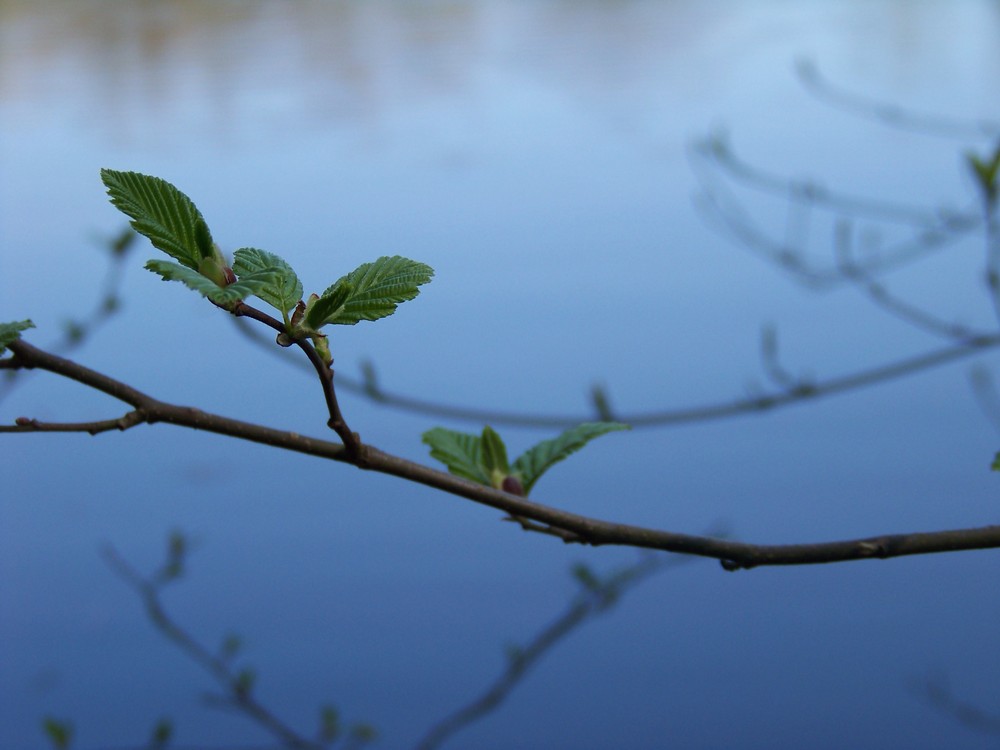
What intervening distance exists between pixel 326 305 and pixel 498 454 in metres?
0.08

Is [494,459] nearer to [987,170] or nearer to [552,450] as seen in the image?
[552,450]

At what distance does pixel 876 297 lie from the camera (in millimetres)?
652

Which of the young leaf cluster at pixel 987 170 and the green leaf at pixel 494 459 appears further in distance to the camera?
the young leaf cluster at pixel 987 170

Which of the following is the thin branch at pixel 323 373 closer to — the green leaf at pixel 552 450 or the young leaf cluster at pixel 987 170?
the green leaf at pixel 552 450

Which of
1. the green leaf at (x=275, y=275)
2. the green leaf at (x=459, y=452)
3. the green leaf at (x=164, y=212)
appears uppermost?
the green leaf at (x=164, y=212)

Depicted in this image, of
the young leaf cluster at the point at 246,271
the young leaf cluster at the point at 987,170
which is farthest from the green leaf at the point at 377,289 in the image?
the young leaf cluster at the point at 987,170

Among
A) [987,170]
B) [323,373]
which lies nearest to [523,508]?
[323,373]

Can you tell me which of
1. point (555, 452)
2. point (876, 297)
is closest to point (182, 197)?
point (555, 452)

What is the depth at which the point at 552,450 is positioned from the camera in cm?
28

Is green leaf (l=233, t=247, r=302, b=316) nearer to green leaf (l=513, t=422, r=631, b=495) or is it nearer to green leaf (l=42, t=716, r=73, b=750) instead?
green leaf (l=513, t=422, r=631, b=495)

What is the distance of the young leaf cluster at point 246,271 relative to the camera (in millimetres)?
203

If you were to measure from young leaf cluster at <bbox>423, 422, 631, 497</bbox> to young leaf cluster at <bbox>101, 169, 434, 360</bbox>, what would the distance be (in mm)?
61

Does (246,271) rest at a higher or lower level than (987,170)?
lower

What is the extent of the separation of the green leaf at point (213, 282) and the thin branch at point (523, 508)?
0.02 meters
